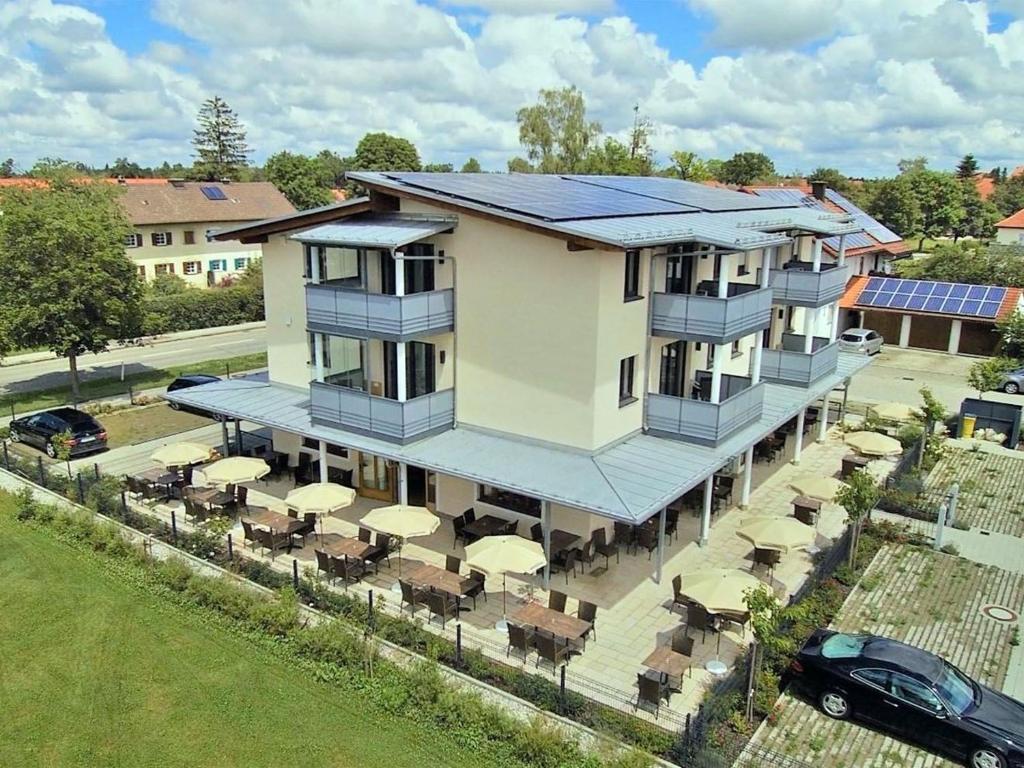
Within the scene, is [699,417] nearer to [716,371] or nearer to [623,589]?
[716,371]

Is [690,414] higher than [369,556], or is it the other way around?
[690,414]

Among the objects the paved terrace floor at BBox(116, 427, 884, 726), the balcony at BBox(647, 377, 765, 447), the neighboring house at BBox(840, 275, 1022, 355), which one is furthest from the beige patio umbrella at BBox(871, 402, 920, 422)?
the neighboring house at BBox(840, 275, 1022, 355)

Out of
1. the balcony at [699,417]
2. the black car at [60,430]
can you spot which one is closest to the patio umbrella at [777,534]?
the balcony at [699,417]

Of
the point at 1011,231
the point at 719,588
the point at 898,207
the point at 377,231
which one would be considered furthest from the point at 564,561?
the point at 898,207

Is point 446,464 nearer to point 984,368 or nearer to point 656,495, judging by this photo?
point 656,495

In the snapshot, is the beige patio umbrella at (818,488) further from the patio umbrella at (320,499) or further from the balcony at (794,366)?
Result: the patio umbrella at (320,499)

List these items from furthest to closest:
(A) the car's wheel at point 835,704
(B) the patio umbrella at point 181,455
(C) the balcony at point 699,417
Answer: (B) the patio umbrella at point 181,455
(C) the balcony at point 699,417
(A) the car's wheel at point 835,704

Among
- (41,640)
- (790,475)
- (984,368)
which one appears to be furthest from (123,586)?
(984,368)
